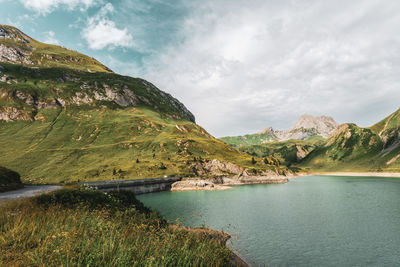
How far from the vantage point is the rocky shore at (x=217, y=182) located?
122m

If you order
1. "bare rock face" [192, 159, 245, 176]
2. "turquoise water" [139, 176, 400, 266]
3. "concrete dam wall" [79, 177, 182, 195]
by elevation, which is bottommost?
"turquoise water" [139, 176, 400, 266]

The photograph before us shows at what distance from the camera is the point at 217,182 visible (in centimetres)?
14338

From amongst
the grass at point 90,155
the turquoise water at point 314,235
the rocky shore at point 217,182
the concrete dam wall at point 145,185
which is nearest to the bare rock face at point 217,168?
the grass at point 90,155

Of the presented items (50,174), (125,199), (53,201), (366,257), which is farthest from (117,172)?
(366,257)

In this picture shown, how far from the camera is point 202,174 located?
14900 centimetres

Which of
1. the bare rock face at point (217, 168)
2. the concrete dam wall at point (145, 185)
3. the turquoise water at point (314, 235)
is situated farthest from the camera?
the bare rock face at point (217, 168)

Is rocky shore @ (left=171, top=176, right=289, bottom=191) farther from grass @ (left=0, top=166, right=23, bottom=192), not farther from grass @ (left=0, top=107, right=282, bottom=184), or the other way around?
grass @ (left=0, top=166, right=23, bottom=192)

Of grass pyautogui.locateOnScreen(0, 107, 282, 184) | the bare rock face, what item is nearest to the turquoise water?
grass pyautogui.locateOnScreen(0, 107, 282, 184)

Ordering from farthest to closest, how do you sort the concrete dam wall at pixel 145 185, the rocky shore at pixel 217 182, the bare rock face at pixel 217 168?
the bare rock face at pixel 217 168 < the rocky shore at pixel 217 182 < the concrete dam wall at pixel 145 185

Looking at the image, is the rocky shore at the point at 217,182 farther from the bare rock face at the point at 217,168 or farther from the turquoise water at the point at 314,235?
the turquoise water at the point at 314,235

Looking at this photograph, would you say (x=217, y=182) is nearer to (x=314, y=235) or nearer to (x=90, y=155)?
(x=90, y=155)

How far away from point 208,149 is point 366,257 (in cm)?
16515

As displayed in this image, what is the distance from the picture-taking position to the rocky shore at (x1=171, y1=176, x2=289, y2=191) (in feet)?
399

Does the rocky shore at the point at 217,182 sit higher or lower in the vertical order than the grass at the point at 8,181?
lower
